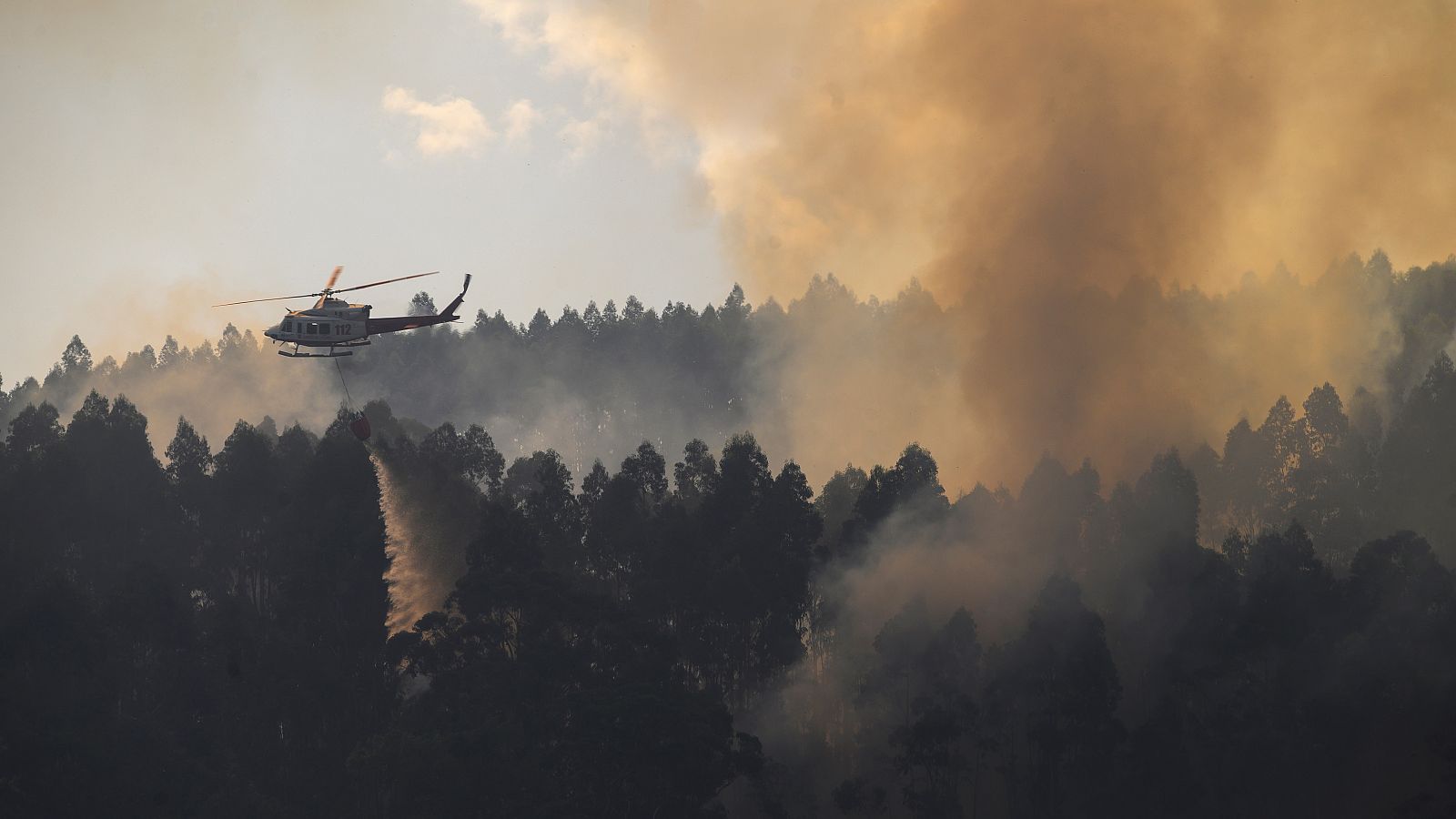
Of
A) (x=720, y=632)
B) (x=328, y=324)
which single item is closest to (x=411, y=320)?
(x=328, y=324)

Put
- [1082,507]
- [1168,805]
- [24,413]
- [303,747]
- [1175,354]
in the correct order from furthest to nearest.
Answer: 1. [1175,354]
2. [24,413]
3. [1082,507]
4. [303,747]
5. [1168,805]

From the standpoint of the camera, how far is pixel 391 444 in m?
123

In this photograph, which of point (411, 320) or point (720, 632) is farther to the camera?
point (720, 632)

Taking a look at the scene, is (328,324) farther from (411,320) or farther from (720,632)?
(720,632)

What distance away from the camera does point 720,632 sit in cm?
10488

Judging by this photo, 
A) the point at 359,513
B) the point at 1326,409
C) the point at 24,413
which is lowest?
the point at 1326,409

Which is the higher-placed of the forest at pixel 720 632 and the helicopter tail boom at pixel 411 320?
the helicopter tail boom at pixel 411 320

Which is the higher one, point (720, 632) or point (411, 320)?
point (411, 320)

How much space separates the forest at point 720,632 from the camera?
91500 millimetres

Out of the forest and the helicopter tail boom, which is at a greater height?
the helicopter tail boom

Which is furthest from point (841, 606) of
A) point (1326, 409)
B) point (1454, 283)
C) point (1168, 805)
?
point (1454, 283)

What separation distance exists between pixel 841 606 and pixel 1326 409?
40861 mm

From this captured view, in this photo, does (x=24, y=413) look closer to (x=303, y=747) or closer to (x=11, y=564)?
(x=11, y=564)

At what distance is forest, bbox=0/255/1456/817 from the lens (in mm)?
91500
